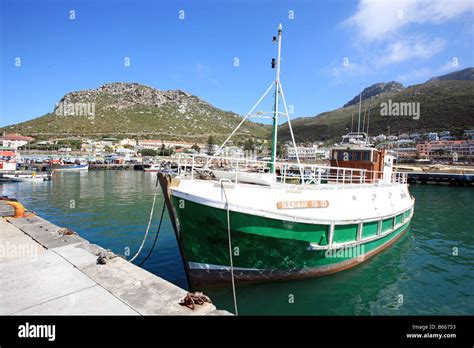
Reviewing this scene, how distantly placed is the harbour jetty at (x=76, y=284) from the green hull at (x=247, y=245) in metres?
1.51

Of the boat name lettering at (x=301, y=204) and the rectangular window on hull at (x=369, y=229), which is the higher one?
the boat name lettering at (x=301, y=204)

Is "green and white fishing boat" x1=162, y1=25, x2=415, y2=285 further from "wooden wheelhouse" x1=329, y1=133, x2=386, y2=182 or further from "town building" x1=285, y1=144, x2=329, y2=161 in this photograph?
"wooden wheelhouse" x1=329, y1=133, x2=386, y2=182

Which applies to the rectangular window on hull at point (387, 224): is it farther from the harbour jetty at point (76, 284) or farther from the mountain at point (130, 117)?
the mountain at point (130, 117)

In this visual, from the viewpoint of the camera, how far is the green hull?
7012 millimetres

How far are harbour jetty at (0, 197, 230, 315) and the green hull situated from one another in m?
1.51

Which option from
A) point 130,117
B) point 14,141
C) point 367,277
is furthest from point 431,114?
point 14,141

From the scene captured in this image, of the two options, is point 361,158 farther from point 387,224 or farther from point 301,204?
point 301,204

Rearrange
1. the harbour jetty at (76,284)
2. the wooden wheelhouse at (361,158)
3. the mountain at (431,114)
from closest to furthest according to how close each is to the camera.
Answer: the harbour jetty at (76,284) → the wooden wheelhouse at (361,158) → the mountain at (431,114)

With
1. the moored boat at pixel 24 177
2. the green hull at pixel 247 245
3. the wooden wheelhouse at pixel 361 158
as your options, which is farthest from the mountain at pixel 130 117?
the green hull at pixel 247 245

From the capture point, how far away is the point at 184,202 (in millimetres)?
7020

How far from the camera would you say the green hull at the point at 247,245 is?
7.01 metres

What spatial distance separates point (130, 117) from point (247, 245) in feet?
487
